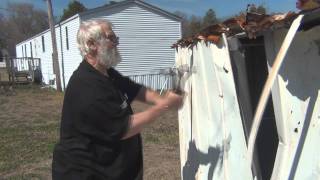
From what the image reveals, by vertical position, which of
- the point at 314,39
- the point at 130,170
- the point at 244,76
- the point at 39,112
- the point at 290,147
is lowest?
the point at 39,112

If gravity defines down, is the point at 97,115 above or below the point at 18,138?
above

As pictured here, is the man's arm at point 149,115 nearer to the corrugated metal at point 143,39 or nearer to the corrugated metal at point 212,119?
the corrugated metal at point 212,119

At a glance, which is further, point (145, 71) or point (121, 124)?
point (145, 71)

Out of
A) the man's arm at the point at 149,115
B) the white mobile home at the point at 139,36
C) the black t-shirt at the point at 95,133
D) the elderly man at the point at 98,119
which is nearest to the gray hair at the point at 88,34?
the elderly man at the point at 98,119

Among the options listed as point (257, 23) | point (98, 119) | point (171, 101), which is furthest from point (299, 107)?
point (98, 119)

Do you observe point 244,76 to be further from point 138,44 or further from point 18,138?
point 138,44

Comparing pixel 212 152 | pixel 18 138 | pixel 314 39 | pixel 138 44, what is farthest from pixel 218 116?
pixel 138 44

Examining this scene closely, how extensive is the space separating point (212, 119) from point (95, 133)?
85 cm

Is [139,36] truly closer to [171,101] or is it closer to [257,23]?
[171,101]

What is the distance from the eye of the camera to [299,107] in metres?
2.94

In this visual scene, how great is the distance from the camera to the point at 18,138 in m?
12.0

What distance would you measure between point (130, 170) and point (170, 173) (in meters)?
4.17

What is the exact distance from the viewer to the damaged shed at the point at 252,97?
2.87 m

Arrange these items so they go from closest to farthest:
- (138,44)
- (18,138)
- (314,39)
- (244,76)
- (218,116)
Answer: (314,39) < (244,76) < (218,116) < (18,138) < (138,44)
